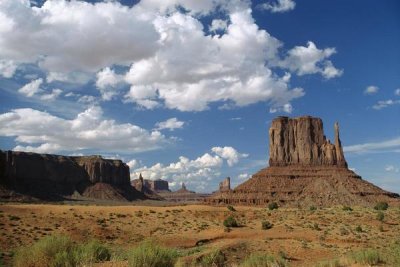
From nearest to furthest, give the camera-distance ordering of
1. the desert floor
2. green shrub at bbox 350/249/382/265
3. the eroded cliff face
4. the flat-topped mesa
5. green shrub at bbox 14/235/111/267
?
green shrub at bbox 14/235/111/267 → green shrub at bbox 350/249/382/265 → the desert floor → the flat-topped mesa → the eroded cliff face

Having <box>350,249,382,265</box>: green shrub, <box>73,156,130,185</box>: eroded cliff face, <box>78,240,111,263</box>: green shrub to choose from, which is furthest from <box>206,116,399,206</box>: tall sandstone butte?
<box>78,240,111,263</box>: green shrub

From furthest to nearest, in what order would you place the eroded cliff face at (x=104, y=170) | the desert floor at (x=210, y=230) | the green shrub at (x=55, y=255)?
the eroded cliff face at (x=104, y=170), the desert floor at (x=210, y=230), the green shrub at (x=55, y=255)

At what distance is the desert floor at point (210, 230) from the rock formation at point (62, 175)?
81443 mm

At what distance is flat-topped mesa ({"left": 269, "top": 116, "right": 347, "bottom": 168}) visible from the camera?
413ft

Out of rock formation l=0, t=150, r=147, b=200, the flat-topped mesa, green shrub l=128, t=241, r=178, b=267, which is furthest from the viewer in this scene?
rock formation l=0, t=150, r=147, b=200

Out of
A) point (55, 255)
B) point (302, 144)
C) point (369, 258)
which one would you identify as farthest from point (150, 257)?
point (302, 144)

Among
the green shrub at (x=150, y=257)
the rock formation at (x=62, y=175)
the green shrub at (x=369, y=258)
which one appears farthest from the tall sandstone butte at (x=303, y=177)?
the green shrub at (x=150, y=257)

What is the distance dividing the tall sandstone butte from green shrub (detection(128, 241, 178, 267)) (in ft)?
270

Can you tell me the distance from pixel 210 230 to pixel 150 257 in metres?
30.2

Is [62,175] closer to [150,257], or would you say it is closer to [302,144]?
[302,144]

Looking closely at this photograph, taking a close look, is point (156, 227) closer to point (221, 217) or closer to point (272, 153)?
point (221, 217)

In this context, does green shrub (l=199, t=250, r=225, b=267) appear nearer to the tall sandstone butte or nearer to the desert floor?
the desert floor

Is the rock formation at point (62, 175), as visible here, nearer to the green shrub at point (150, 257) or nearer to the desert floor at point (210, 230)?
the desert floor at point (210, 230)

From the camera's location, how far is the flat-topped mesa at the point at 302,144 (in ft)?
413
